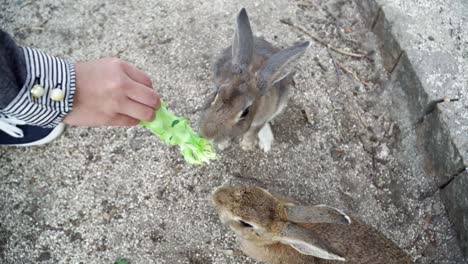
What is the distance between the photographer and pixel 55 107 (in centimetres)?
219

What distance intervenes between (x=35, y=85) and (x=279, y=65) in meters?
1.32

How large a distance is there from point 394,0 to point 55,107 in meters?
2.52

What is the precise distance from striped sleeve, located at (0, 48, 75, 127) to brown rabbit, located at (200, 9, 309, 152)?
809 millimetres

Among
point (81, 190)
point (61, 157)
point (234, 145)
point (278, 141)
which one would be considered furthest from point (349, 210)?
point (61, 157)

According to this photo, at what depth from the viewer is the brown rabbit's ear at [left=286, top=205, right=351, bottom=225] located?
2.31 metres

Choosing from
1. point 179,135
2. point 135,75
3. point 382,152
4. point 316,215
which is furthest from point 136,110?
point 382,152

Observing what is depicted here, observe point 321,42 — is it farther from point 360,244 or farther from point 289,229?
point 289,229

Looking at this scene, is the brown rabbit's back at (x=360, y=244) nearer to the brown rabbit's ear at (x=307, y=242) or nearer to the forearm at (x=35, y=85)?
the brown rabbit's ear at (x=307, y=242)

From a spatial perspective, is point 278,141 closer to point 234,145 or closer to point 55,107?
point 234,145

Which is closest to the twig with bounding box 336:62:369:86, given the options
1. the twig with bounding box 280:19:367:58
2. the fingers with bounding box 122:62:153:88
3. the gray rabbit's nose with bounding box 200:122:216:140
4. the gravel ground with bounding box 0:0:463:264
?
the gravel ground with bounding box 0:0:463:264

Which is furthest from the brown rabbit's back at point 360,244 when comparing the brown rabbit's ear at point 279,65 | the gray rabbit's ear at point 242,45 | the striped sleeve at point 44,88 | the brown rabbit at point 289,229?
the striped sleeve at point 44,88

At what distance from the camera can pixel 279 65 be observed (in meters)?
2.72

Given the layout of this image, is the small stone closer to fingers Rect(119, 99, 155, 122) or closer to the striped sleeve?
fingers Rect(119, 99, 155, 122)

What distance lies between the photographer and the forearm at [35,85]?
206 cm
